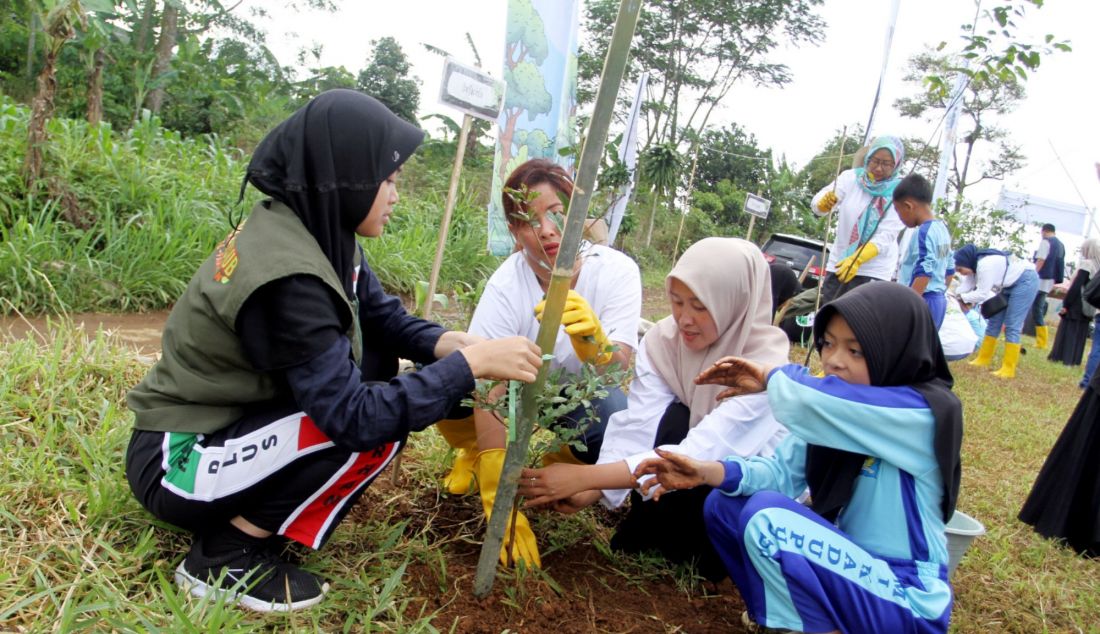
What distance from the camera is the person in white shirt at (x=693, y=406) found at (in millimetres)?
2078

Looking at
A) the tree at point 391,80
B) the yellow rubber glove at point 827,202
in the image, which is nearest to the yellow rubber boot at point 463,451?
the yellow rubber glove at point 827,202

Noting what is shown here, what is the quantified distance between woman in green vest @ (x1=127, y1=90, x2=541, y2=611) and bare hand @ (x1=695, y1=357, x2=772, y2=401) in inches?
21.6

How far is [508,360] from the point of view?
5.18 ft

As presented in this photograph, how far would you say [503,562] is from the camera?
6.54 ft

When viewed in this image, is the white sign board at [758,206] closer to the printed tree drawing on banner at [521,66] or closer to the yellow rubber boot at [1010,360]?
the printed tree drawing on banner at [521,66]

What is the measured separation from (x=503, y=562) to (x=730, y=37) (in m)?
19.2

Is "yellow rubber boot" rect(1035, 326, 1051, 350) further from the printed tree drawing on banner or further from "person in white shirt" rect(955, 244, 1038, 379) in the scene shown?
the printed tree drawing on banner

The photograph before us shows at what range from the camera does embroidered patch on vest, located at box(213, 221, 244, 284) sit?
155 cm

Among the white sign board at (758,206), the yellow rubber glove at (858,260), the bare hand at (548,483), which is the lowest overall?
the bare hand at (548,483)

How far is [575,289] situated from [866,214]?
3.30 meters

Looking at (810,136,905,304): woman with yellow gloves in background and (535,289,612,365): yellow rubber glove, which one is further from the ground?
(810,136,905,304): woman with yellow gloves in background

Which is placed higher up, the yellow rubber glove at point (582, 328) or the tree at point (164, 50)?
the tree at point (164, 50)

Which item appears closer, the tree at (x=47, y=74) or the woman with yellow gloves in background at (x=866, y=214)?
the tree at (x=47, y=74)

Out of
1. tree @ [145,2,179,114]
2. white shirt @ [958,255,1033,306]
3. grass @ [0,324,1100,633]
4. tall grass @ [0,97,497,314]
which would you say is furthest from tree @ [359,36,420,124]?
grass @ [0,324,1100,633]
